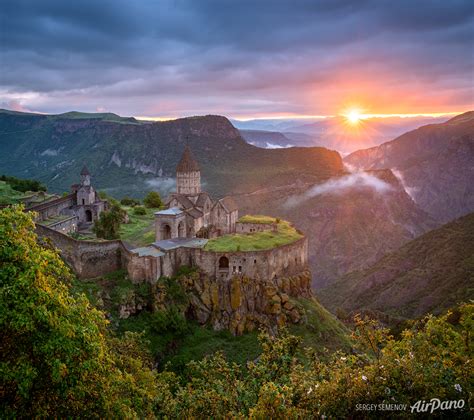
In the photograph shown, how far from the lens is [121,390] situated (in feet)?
44.4

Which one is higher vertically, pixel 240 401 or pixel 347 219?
pixel 240 401

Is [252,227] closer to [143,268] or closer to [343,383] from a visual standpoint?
[143,268]

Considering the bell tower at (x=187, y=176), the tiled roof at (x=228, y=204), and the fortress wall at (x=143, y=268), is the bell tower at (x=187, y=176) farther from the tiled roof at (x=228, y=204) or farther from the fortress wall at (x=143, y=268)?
the fortress wall at (x=143, y=268)

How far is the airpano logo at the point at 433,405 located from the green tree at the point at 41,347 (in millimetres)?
7666

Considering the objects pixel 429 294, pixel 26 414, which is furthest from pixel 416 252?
pixel 26 414

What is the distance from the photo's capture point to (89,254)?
35.3m

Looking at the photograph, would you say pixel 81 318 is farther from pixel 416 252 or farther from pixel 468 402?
pixel 416 252

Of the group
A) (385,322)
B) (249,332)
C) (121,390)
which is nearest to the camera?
(121,390)

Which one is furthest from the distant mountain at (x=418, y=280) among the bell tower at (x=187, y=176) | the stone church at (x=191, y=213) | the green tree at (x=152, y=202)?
the green tree at (x=152, y=202)

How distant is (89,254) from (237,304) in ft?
44.1

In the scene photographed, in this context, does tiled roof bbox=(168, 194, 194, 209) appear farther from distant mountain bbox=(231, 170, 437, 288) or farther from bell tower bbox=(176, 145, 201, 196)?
distant mountain bbox=(231, 170, 437, 288)

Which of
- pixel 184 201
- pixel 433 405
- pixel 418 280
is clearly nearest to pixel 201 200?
pixel 184 201

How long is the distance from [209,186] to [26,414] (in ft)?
468

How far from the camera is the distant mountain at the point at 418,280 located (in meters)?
72.6
